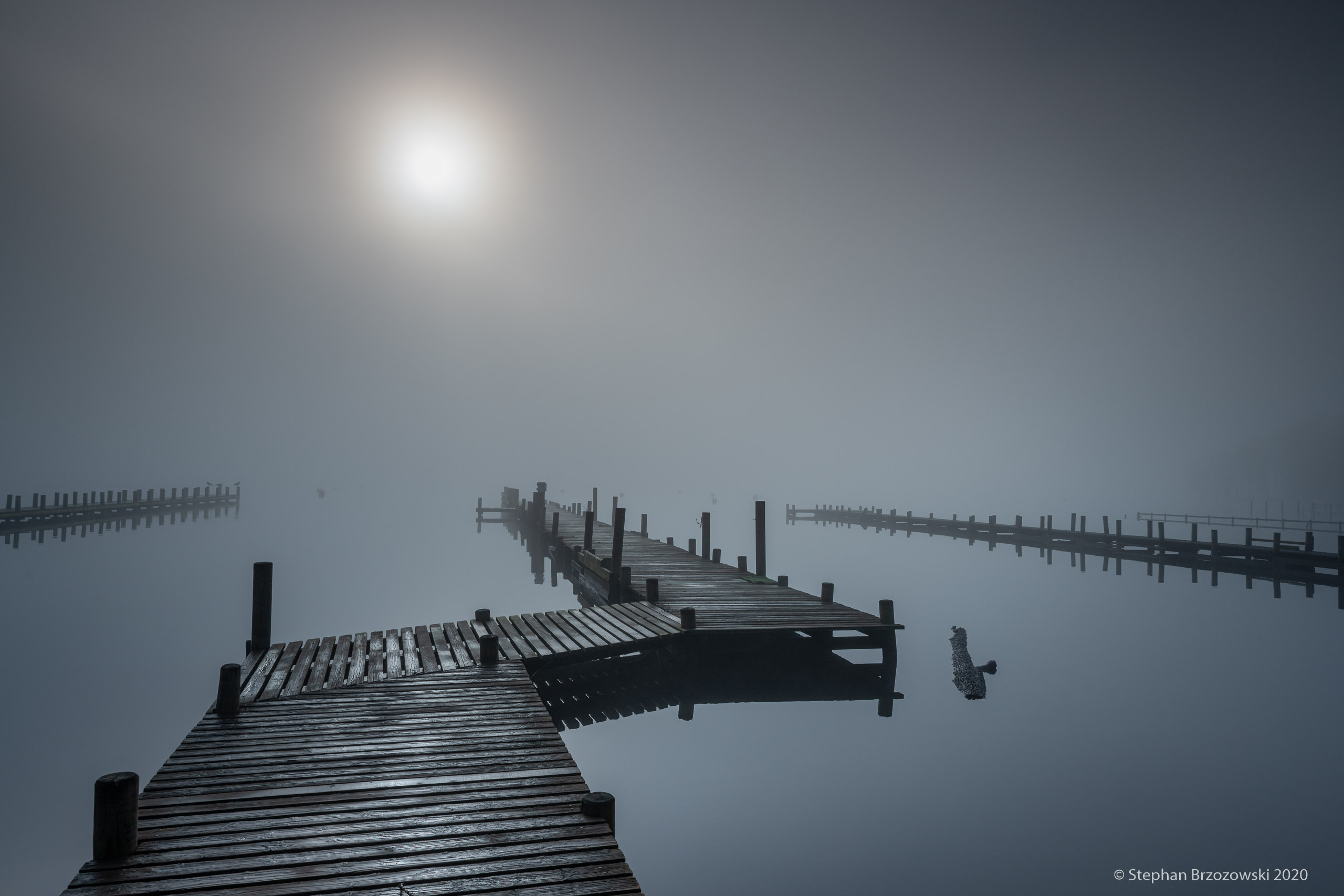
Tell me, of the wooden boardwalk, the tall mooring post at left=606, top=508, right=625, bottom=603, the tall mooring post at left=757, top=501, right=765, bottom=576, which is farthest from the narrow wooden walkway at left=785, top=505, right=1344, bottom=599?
the tall mooring post at left=606, top=508, right=625, bottom=603

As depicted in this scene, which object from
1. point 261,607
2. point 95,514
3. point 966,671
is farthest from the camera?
point 95,514

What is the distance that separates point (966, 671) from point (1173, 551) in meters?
25.5

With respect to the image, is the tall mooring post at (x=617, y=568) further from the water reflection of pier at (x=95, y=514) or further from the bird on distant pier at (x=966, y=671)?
the water reflection of pier at (x=95, y=514)

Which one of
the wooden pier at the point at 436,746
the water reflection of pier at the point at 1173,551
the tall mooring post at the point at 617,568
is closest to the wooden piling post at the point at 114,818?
the wooden pier at the point at 436,746

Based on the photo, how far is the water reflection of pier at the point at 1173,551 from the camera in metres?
27.6

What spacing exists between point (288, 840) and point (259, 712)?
3804 millimetres

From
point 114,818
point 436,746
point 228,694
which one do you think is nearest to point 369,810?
point 436,746

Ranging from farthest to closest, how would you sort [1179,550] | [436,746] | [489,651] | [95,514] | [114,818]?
[95,514]
[1179,550]
[489,651]
[436,746]
[114,818]

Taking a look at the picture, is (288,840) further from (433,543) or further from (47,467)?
(47,467)

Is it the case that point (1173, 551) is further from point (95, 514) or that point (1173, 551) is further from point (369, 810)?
point (95, 514)

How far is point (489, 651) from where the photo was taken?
10.5m

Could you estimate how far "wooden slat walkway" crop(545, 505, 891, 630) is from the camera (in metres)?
13.6

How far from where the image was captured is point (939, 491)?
141 m

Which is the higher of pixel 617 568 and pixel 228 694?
pixel 617 568
